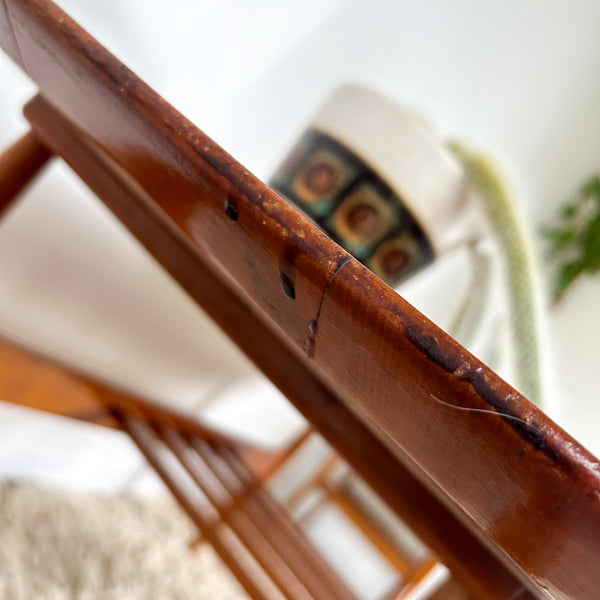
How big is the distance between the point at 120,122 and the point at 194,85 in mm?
186

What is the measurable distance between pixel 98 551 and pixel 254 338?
0.42 m

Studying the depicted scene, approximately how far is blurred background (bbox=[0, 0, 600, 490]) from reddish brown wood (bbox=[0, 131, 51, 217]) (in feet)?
0.10

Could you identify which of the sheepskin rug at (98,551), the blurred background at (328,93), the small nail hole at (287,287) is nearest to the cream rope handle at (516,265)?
the blurred background at (328,93)

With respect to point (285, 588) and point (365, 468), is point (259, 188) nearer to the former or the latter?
point (365, 468)

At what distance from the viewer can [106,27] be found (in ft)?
0.94

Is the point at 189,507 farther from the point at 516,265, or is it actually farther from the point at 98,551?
the point at 516,265

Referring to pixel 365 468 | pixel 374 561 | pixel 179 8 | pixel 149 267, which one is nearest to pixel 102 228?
pixel 149 267

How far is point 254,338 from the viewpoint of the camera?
27 centimetres

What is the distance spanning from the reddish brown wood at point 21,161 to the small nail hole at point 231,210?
0.72 ft

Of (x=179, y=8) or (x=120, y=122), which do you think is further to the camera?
(x=179, y=8)

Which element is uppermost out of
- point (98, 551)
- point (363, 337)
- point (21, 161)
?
point (21, 161)

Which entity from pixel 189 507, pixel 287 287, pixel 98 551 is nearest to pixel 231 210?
pixel 287 287

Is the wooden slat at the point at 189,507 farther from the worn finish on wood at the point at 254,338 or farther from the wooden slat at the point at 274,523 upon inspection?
the worn finish on wood at the point at 254,338

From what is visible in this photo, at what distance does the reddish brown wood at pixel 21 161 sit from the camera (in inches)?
11.7
